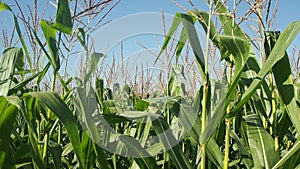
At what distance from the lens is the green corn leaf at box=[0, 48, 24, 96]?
1351 mm

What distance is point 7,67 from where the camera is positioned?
57.1 inches

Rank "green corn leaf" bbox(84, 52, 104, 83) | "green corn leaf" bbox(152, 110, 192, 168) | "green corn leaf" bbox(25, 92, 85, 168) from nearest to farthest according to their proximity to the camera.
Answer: "green corn leaf" bbox(25, 92, 85, 168), "green corn leaf" bbox(152, 110, 192, 168), "green corn leaf" bbox(84, 52, 104, 83)

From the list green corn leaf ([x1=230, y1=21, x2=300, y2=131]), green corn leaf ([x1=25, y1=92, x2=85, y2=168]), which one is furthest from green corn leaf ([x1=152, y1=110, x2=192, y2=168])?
green corn leaf ([x1=25, y1=92, x2=85, y2=168])

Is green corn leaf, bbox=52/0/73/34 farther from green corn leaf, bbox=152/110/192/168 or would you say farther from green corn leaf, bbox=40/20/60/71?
green corn leaf, bbox=152/110/192/168

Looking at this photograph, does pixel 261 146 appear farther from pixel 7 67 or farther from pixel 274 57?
pixel 7 67

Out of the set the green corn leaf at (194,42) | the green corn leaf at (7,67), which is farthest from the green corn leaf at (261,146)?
the green corn leaf at (7,67)

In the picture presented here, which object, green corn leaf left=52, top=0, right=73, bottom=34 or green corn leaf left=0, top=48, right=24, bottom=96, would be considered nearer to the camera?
green corn leaf left=52, top=0, right=73, bottom=34

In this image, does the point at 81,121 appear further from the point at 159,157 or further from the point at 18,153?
the point at 159,157

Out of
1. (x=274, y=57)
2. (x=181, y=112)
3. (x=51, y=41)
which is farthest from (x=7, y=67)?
(x=274, y=57)

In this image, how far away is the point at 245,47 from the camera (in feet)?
3.98

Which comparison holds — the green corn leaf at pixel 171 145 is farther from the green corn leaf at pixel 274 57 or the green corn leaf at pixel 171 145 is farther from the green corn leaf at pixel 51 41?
the green corn leaf at pixel 51 41

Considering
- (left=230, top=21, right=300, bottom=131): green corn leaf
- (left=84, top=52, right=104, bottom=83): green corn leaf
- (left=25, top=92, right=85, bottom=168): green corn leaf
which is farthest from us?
(left=84, top=52, right=104, bottom=83): green corn leaf

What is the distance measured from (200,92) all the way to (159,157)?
846 millimetres

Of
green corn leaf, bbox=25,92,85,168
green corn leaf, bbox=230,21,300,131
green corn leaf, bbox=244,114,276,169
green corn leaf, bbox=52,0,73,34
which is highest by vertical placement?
green corn leaf, bbox=52,0,73,34
